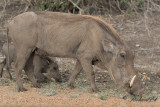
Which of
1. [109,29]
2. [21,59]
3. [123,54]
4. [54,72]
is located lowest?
[54,72]

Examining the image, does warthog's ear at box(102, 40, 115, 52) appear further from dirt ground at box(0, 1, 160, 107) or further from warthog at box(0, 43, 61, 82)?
warthog at box(0, 43, 61, 82)

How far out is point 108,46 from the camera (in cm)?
658

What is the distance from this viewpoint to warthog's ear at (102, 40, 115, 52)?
21.5ft

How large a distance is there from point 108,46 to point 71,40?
683mm

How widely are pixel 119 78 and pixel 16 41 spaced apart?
184 centimetres

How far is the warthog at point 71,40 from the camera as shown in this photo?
6.59 m

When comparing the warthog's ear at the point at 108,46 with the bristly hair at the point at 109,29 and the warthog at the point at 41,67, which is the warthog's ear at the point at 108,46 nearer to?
the bristly hair at the point at 109,29

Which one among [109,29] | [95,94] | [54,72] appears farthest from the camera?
[54,72]

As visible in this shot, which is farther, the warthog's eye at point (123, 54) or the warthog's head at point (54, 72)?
the warthog's head at point (54, 72)

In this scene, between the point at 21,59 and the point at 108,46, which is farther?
the point at 21,59

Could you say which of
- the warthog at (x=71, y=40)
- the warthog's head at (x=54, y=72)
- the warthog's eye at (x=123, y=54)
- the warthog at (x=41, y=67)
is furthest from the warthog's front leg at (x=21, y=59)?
the warthog's eye at (x=123, y=54)

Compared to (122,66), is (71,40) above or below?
above

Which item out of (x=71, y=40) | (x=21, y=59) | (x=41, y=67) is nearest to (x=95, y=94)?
(x=71, y=40)

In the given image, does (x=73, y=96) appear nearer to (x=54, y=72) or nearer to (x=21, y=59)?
(x=21, y=59)
